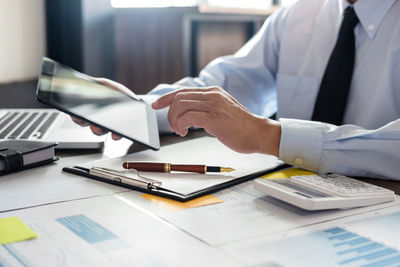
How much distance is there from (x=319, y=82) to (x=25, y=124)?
31.3 inches

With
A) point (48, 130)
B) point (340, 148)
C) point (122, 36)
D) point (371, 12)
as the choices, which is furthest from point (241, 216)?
point (122, 36)

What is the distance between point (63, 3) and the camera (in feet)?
8.03

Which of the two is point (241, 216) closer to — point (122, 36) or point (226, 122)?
point (226, 122)

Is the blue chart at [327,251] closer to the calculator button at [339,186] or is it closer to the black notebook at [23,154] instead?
the calculator button at [339,186]

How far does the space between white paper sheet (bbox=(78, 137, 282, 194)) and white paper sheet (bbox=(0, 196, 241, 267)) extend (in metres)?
0.12

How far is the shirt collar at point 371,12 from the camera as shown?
1.22m

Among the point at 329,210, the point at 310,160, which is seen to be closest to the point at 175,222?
the point at 329,210

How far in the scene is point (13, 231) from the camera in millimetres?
604

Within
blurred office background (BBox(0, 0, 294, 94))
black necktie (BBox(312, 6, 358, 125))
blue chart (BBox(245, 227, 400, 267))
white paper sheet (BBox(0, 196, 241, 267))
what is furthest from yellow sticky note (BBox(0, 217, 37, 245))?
blurred office background (BBox(0, 0, 294, 94))

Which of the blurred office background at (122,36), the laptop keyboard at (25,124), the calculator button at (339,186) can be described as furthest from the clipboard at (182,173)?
the blurred office background at (122,36)

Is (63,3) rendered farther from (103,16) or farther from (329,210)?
(329,210)

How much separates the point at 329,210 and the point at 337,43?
0.66m

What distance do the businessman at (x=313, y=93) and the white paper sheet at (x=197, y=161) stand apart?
4 cm

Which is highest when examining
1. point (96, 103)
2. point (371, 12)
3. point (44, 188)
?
point (371, 12)
